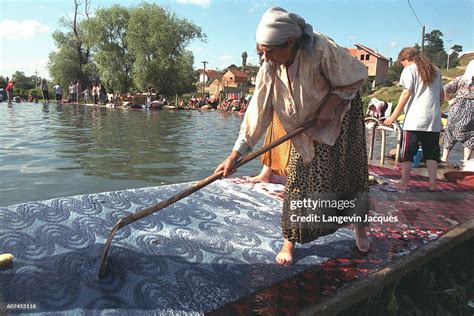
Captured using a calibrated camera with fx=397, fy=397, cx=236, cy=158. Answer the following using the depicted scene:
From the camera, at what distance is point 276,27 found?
2.09 m

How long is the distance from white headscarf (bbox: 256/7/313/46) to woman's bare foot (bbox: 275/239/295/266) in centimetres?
127

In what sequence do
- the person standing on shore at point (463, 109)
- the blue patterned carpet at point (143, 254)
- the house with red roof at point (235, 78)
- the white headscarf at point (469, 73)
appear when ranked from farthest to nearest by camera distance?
1. the house with red roof at point (235, 78)
2. the person standing on shore at point (463, 109)
3. the white headscarf at point (469, 73)
4. the blue patterned carpet at point (143, 254)

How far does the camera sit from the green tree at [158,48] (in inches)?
1502

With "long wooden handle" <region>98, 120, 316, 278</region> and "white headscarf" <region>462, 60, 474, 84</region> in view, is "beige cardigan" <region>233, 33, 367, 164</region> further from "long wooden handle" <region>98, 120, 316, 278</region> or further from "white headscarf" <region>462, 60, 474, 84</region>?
"white headscarf" <region>462, 60, 474, 84</region>

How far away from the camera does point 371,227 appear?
127 inches

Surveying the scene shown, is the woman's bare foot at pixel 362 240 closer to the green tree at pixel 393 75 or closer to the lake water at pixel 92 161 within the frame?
the lake water at pixel 92 161

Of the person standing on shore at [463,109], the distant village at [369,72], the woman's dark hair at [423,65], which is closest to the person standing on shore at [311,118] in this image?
the woman's dark hair at [423,65]

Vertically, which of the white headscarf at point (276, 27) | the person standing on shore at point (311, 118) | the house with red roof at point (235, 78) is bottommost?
the person standing on shore at point (311, 118)

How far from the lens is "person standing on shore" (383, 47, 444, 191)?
4.25 metres

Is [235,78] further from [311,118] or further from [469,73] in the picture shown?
[311,118]

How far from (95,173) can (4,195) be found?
1.49 m

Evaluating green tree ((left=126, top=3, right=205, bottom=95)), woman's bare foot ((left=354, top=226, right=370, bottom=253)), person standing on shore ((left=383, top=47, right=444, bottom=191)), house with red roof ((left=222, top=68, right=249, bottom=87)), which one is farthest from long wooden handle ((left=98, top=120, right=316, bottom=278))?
house with red roof ((left=222, top=68, right=249, bottom=87))

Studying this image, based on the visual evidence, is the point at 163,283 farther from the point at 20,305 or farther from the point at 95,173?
the point at 95,173

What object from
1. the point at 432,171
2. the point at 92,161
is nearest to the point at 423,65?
the point at 432,171
